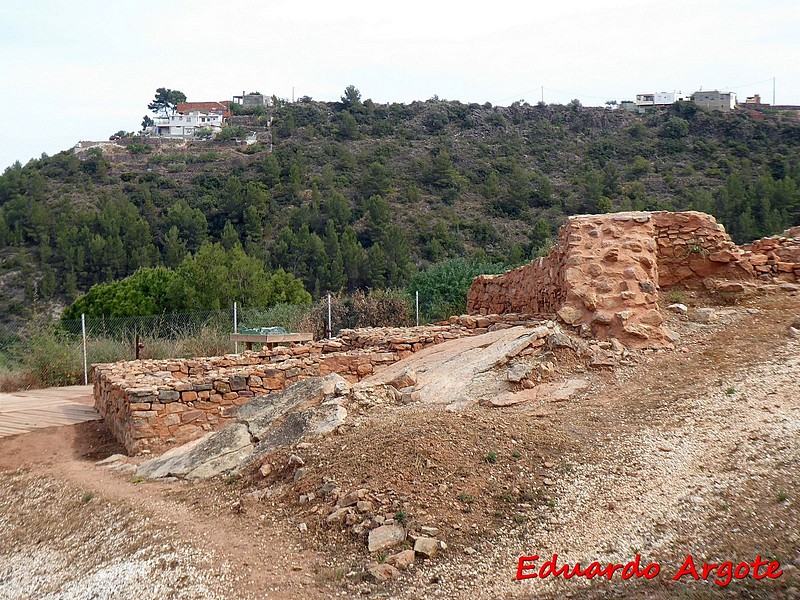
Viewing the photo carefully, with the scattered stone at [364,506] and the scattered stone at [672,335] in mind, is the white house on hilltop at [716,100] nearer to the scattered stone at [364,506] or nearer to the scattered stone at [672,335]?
the scattered stone at [672,335]

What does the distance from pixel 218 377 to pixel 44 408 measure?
15.7 feet

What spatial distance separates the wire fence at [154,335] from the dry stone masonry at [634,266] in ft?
25.4

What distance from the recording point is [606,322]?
29.2 feet

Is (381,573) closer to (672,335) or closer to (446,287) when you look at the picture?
(672,335)

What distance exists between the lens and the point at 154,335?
18.5m

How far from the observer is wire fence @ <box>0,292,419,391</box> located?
16.8m

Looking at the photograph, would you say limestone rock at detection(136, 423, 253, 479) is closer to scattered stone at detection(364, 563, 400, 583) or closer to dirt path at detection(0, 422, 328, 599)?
dirt path at detection(0, 422, 328, 599)

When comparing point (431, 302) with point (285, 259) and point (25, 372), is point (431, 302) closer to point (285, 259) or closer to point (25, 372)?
point (25, 372)

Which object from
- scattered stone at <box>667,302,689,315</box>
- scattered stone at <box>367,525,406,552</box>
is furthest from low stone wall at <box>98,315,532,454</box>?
scattered stone at <box>367,525,406,552</box>

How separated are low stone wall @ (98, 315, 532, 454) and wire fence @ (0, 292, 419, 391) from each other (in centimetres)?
403

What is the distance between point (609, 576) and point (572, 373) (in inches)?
148

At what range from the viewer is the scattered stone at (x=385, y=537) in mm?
5508

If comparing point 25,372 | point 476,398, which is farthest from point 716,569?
point 25,372

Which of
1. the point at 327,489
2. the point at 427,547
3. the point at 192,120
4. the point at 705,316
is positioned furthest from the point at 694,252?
the point at 192,120
